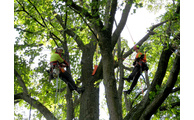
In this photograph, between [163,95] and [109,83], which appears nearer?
[163,95]

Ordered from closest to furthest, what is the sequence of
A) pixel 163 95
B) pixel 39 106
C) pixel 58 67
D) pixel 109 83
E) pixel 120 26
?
pixel 163 95 < pixel 109 83 < pixel 39 106 < pixel 120 26 < pixel 58 67

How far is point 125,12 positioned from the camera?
249 inches

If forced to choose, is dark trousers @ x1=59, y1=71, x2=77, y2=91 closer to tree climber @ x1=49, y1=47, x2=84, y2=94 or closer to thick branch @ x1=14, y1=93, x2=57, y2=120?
tree climber @ x1=49, y1=47, x2=84, y2=94

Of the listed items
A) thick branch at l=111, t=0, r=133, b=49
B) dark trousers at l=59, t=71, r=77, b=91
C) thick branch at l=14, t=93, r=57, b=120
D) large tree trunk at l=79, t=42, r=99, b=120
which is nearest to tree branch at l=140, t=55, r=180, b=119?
large tree trunk at l=79, t=42, r=99, b=120

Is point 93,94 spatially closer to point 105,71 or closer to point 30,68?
point 105,71

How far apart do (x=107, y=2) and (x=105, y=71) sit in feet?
5.83

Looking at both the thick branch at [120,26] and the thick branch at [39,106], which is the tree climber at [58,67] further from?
the thick branch at [120,26]

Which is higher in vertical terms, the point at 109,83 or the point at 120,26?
the point at 120,26

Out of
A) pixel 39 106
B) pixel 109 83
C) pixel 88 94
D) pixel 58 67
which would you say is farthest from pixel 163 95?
pixel 39 106

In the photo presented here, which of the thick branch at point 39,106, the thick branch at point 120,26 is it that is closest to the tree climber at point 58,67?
the thick branch at point 39,106

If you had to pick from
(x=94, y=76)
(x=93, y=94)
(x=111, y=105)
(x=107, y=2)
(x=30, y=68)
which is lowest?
(x=111, y=105)

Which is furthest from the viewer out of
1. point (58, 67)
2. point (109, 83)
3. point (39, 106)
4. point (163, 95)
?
point (58, 67)

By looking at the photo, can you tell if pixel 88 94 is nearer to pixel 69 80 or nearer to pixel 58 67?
pixel 69 80

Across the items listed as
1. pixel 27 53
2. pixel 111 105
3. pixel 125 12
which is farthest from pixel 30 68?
pixel 111 105
